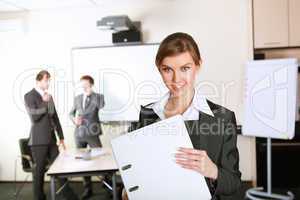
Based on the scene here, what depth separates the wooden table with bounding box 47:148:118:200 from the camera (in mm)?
3059

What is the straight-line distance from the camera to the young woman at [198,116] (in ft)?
5.39

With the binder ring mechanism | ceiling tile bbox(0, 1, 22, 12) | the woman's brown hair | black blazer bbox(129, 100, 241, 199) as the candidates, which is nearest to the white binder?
the binder ring mechanism

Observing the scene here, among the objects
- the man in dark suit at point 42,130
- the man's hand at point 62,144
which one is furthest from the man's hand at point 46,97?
the man's hand at point 62,144

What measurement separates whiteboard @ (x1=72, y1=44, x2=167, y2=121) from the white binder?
1.12 metres

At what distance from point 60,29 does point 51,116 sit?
85cm

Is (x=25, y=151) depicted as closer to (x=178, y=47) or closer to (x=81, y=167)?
(x=81, y=167)

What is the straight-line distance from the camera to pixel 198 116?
1705 millimetres

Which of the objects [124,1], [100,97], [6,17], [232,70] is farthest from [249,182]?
[6,17]

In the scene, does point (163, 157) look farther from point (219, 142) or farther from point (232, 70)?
point (232, 70)

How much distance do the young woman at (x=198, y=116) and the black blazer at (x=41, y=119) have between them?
165cm

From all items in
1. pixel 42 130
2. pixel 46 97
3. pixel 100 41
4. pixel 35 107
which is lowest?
pixel 42 130

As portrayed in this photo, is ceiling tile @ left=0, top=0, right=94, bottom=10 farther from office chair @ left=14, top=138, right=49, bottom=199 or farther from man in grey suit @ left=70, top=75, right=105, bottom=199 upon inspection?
office chair @ left=14, top=138, right=49, bottom=199

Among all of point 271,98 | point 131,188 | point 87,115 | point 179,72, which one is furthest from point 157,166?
point 271,98

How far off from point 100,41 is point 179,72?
6.24 feet
